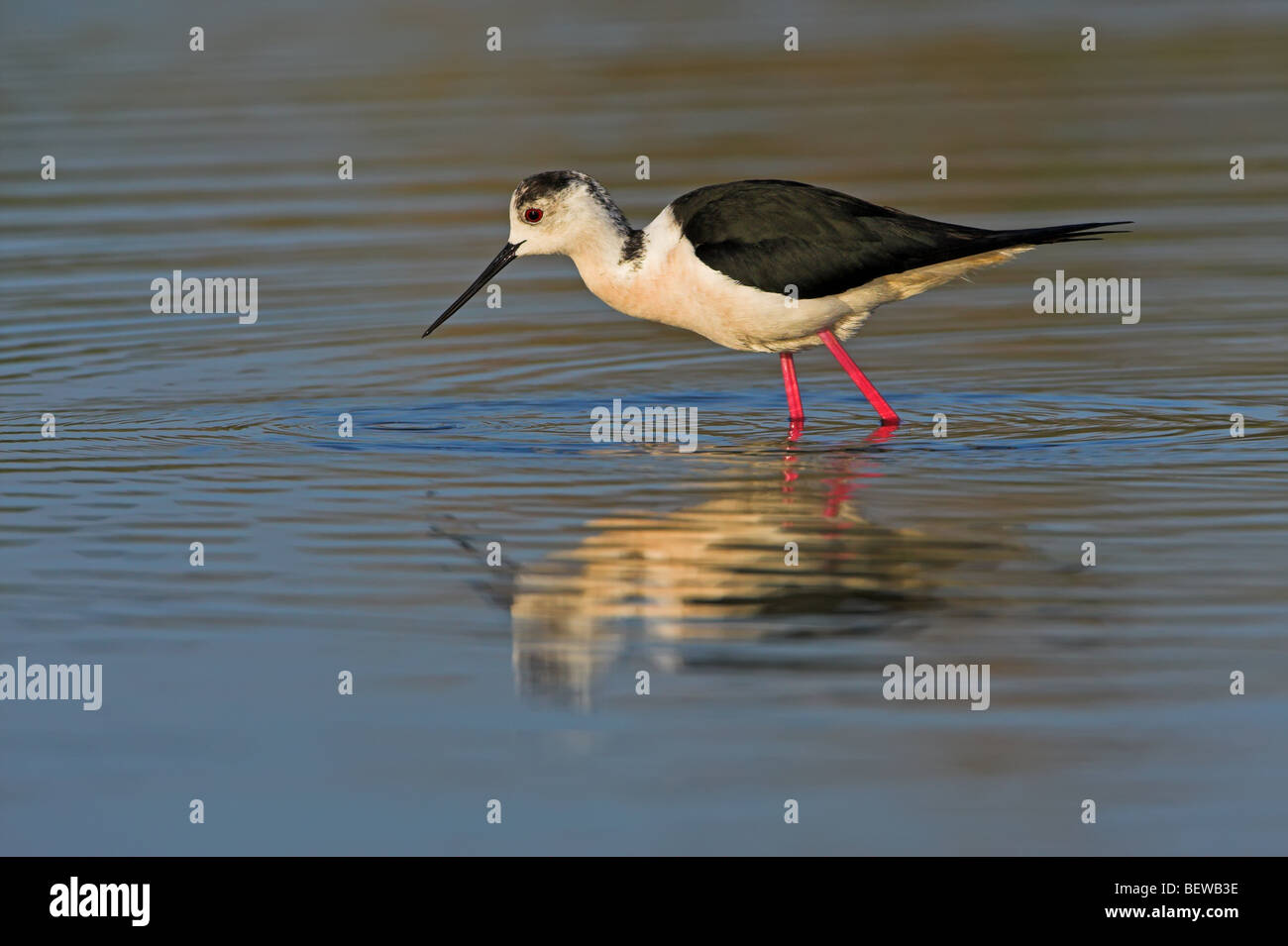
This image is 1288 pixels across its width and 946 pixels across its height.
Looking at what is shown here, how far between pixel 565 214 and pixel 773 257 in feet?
4.06

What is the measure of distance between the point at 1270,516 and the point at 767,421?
3.07 metres

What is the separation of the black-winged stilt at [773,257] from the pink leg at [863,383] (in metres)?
0.01

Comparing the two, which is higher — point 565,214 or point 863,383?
point 565,214

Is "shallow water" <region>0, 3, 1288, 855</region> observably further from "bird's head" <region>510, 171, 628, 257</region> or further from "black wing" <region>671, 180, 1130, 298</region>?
"bird's head" <region>510, 171, 628, 257</region>

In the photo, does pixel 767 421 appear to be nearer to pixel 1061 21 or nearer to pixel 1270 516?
pixel 1270 516

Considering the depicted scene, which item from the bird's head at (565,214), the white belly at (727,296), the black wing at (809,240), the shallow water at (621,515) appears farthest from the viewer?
the bird's head at (565,214)

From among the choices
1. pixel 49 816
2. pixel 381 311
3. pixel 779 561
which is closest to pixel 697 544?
pixel 779 561

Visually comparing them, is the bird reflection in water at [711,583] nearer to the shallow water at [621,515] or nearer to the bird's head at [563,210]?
the shallow water at [621,515]

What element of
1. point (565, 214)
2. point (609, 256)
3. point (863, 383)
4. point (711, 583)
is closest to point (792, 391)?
point (863, 383)

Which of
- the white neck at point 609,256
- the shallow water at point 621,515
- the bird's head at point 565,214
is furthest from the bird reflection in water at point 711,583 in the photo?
the bird's head at point 565,214

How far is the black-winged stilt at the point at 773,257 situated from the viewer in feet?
34.8

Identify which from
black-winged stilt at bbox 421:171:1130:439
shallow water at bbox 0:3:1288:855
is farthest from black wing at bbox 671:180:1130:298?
shallow water at bbox 0:3:1288:855

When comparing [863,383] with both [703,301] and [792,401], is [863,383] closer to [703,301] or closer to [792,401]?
[792,401]

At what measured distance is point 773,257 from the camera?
10570mm
